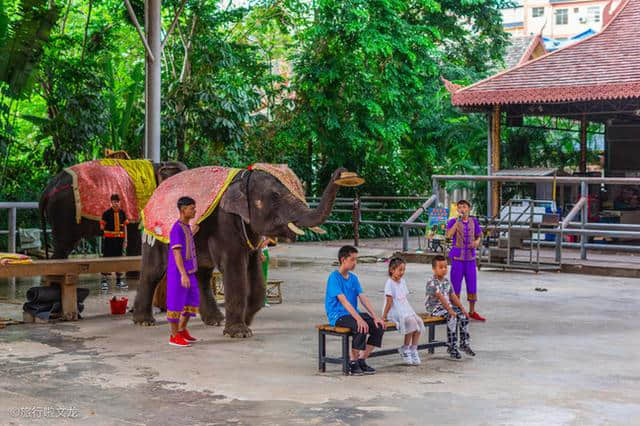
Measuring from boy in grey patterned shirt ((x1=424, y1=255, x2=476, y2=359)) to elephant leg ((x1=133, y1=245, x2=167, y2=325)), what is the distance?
10.8 feet

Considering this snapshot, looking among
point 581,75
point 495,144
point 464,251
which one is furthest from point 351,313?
point 495,144

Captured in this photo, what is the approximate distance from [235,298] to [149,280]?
1.40 m

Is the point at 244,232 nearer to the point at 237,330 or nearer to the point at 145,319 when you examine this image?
the point at 237,330

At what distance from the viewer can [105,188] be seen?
531 inches

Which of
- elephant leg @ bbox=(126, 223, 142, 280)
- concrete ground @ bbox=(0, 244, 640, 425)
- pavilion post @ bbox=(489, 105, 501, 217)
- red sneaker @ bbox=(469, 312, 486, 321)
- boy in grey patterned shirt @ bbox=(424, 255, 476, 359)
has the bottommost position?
concrete ground @ bbox=(0, 244, 640, 425)

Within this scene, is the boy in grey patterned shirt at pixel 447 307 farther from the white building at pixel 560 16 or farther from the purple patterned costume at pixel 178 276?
the white building at pixel 560 16

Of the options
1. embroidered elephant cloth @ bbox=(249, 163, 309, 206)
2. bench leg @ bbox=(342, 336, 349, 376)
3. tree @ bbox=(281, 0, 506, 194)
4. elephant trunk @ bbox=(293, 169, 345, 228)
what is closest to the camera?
bench leg @ bbox=(342, 336, 349, 376)

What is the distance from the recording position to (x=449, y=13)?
29500 millimetres

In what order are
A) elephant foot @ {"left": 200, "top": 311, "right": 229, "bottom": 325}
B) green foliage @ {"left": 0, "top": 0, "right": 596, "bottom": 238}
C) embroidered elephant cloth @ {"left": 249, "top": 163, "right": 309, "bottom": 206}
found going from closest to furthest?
1. embroidered elephant cloth @ {"left": 249, "top": 163, "right": 309, "bottom": 206}
2. elephant foot @ {"left": 200, "top": 311, "right": 229, "bottom": 325}
3. green foliage @ {"left": 0, "top": 0, "right": 596, "bottom": 238}

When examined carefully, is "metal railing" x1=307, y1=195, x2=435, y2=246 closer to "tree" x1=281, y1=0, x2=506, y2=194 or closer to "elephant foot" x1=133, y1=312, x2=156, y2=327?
"tree" x1=281, y1=0, x2=506, y2=194

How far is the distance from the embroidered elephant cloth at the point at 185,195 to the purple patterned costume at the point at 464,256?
2.61 m

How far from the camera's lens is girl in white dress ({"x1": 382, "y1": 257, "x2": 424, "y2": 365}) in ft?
27.5

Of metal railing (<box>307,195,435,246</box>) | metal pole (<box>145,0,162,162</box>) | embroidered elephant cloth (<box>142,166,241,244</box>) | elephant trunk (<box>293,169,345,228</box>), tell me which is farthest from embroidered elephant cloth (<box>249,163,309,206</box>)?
metal railing (<box>307,195,435,246</box>)

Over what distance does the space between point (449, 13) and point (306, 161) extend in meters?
6.59
